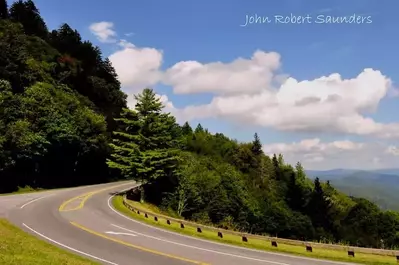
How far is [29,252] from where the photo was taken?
17750mm

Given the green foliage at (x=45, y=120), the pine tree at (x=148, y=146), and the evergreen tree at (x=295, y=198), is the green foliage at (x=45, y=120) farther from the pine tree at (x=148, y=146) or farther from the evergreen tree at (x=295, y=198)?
the evergreen tree at (x=295, y=198)

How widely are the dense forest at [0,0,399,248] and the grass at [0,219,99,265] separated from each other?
23.8 m

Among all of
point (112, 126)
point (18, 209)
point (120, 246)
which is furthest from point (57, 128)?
point (120, 246)

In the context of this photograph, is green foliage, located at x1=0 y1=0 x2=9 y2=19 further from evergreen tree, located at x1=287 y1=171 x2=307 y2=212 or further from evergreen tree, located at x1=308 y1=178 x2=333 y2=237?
evergreen tree, located at x1=308 y1=178 x2=333 y2=237

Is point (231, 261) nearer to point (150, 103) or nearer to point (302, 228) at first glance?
point (150, 103)

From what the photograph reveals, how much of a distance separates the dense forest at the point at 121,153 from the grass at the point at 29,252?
78.0ft

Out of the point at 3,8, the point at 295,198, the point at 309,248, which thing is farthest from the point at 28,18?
the point at 309,248

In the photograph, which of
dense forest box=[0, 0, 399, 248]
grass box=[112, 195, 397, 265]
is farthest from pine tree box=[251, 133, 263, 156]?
grass box=[112, 195, 397, 265]

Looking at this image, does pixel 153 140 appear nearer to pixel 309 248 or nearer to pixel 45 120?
pixel 45 120

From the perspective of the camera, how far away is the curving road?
63.7ft

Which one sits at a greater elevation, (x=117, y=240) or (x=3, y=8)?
(x=3, y=8)

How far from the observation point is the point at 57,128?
189 ft

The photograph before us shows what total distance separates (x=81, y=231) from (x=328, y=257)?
15323mm

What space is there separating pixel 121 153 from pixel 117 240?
1073 inches
